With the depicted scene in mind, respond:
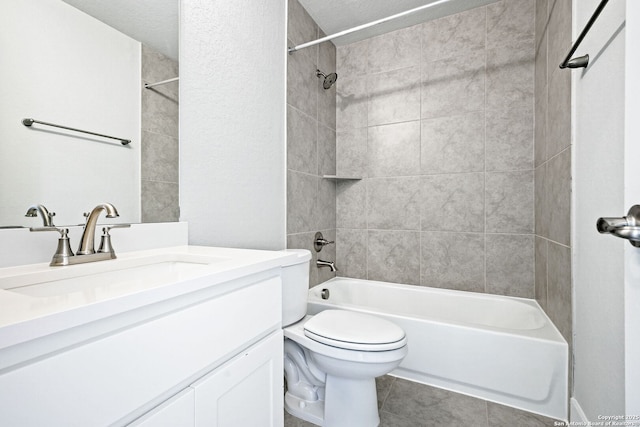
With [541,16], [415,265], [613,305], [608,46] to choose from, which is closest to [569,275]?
[613,305]

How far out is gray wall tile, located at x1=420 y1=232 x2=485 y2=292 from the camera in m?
2.09

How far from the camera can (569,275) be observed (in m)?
1.25

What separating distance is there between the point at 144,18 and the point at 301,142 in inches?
44.0

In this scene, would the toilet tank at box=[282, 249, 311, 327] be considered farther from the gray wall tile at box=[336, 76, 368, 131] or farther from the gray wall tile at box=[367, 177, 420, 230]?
the gray wall tile at box=[336, 76, 368, 131]

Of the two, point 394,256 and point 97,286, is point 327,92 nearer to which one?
point 394,256

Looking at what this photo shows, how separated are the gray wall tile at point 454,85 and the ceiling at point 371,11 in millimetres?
315

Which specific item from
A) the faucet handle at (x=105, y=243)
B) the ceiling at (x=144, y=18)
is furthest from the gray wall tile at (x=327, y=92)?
the faucet handle at (x=105, y=243)

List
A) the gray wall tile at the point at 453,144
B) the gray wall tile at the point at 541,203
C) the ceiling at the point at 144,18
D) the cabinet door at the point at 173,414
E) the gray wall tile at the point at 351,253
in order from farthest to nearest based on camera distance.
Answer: the gray wall tile at the point at 351,253 → the gray wall tile at the point at 453,144 → the gray wall tile at the point at 541,203 → the ceiling at the point at 144,18 → the cabinet door at the point at 173,414

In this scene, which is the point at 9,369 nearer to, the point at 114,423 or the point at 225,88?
the point at 114,423

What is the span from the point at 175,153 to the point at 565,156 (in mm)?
1659

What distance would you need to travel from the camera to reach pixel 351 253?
8.25 ft

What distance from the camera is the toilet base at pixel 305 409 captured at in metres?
1.32

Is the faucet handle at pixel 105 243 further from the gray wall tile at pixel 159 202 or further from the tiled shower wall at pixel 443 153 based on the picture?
the tiled shower wall at pixel 443 153

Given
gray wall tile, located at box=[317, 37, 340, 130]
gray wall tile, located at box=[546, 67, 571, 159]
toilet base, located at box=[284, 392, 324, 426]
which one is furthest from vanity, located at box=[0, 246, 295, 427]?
gray wall tile, located at box=[317, 37, 340, 130]
